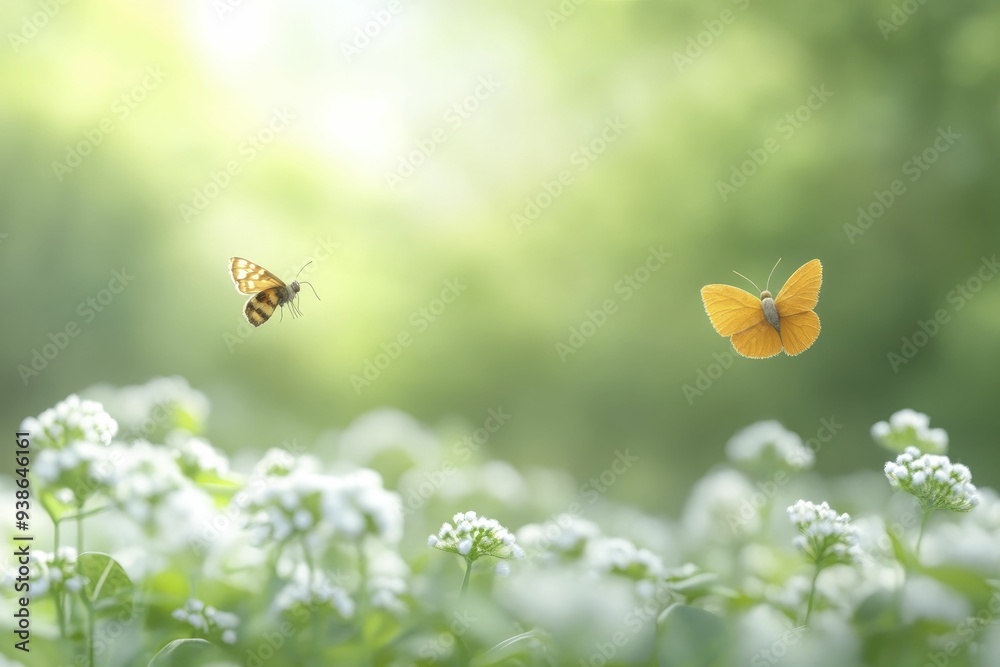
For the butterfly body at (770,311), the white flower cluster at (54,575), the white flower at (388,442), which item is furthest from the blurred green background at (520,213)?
the white flower cluster at (54,575)

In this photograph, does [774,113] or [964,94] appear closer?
[964,94]

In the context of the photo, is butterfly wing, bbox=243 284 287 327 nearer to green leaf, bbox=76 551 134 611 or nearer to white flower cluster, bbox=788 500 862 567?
green leaf, bbox=76 551 134 611

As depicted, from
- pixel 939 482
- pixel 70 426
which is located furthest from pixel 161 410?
pixel 939 482

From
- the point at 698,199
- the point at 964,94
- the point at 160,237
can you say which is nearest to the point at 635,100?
the point at 698,199

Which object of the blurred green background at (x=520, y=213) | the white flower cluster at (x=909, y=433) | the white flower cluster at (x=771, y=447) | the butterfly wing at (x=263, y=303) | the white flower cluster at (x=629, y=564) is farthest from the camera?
the blurred green background at (x=520, y=213)

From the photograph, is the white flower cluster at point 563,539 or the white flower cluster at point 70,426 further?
the white flower cluster at point 563,539

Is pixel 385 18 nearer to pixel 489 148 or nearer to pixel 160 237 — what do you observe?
pixel 489 148

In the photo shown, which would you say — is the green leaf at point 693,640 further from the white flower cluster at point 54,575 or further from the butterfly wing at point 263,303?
the butterfly wing at point 263,303
